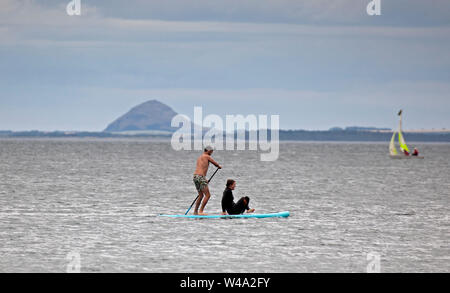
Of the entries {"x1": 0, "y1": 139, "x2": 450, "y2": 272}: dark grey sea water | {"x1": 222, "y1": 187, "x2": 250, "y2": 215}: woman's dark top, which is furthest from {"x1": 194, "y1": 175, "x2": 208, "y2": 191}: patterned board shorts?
{"x1": 0, "y1": 139, "x2": 450, "y2": 272}: dark grey sea water

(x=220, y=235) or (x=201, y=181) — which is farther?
(x=201, y=181)

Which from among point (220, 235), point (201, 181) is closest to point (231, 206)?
point (201, 181)

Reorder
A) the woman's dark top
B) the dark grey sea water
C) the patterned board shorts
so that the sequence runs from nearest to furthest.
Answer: the dark grey sea water, the patterned board shorts, the woman's dark top

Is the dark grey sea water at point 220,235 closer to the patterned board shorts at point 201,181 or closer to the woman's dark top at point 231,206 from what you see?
the woman's dark top at point 231,206

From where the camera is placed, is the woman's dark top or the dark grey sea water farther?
the woman's dark top

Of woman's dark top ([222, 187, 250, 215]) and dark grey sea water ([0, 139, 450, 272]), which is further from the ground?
woman's dark top ([222, 187, 250, 215])

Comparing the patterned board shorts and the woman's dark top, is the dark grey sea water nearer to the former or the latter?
the woman's dark top

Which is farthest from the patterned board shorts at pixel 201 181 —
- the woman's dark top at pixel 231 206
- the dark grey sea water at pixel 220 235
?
the dark grey sea water at pixel 220 235

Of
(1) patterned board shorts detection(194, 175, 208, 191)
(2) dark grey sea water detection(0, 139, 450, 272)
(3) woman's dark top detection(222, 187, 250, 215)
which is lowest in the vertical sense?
(2) dark grey sea water detection(0, 139, 450, 272)

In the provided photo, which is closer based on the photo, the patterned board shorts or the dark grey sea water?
the dark grey sea water

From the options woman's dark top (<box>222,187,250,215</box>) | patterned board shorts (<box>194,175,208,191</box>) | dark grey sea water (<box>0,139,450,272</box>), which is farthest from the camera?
woman's dark top (<box>222,187,250,215</box>)

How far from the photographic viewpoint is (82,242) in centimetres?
2005

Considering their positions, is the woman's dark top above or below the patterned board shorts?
below

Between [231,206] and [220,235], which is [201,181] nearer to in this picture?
[231,206]
